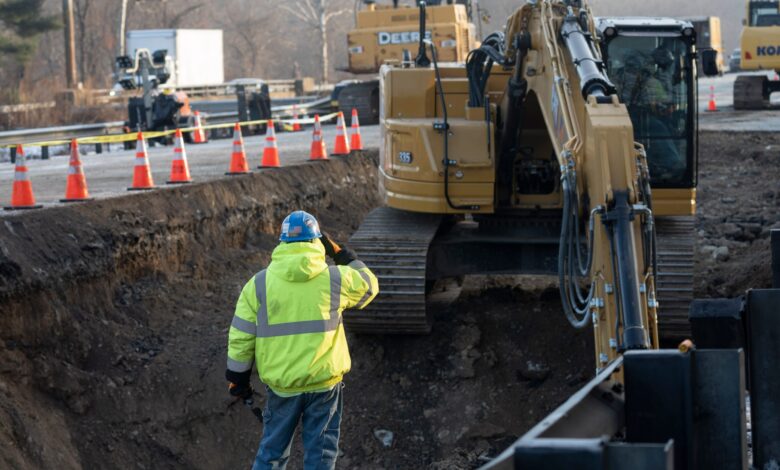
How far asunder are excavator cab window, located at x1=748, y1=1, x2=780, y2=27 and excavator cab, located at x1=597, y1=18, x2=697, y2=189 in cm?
2068

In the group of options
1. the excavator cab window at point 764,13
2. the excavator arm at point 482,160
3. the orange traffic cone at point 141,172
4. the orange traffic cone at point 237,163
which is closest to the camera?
the excavator arm at point 482,160

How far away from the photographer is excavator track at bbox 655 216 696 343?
33.7ft

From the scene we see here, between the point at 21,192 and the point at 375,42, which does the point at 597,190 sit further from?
the point at 375,42

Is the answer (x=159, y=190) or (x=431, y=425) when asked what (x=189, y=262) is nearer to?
(x=159, y=190)

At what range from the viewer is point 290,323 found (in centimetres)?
716

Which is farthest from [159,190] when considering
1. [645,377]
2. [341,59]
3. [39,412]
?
[341,59]

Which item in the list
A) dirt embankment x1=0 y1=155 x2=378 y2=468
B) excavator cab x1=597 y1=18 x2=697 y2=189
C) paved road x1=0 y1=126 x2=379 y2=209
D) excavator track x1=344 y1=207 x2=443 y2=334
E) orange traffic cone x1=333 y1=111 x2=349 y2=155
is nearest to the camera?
dirt embankment x1=0 y1=155 x2=378 y2=468

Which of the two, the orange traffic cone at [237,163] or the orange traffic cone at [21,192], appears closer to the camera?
the orange traffic cone at [21,192]

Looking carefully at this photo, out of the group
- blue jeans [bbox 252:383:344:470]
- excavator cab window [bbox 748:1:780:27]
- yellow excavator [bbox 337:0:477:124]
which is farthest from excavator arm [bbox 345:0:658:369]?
excavator cab window [bbox 748:1:780:27]

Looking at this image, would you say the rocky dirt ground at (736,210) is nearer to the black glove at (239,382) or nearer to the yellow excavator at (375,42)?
the black glove at (239,382)

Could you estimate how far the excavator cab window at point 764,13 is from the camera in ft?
100

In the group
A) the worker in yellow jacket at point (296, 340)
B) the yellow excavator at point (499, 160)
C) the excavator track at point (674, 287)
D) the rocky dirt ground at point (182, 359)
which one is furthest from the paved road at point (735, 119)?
the worker in yellow jacket at point (296, 340)

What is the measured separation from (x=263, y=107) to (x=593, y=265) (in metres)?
24.7

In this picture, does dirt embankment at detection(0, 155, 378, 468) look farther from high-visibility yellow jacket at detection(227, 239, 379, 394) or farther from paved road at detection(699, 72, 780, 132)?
paved road at detection(699, 72, 780, 132)
